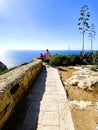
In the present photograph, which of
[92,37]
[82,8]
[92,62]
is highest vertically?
[82,8]

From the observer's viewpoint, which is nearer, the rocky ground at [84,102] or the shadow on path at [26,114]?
the shadow on path at [26,114]

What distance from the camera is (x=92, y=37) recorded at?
5053 centimetres

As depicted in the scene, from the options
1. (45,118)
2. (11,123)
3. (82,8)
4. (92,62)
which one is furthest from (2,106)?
(82,8)

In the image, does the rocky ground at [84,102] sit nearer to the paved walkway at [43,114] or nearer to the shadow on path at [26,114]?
the paved walkway at [43,114]

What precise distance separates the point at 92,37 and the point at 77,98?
4613cm

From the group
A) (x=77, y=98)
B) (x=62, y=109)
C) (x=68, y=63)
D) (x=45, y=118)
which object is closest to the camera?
(x=45, y=118)

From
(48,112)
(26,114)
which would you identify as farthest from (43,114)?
(26,114)

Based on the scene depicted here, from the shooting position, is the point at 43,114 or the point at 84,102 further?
the point at 84,102

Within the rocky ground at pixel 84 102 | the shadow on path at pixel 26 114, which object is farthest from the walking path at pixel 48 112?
the rocky ground at pixel 84 102

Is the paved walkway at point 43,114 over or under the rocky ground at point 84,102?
over

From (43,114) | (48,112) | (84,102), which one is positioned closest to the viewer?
(43,114)

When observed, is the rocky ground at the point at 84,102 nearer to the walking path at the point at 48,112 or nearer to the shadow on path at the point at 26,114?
the walking path at the point at 48,112

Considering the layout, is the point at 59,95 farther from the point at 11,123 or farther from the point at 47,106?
the point at 11,123

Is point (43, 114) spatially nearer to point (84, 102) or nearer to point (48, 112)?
point (48, 112)
